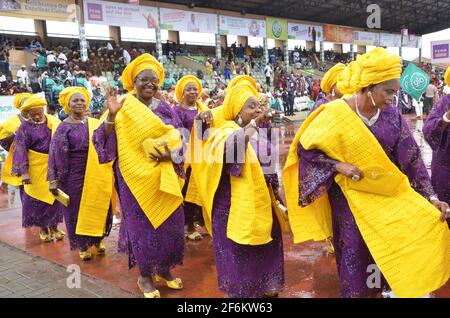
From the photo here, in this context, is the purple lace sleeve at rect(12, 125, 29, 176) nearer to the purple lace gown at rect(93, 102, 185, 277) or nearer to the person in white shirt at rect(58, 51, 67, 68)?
the purple lace gown at rect(93, 102, 185, 277)

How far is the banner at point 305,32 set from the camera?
97.9 ft

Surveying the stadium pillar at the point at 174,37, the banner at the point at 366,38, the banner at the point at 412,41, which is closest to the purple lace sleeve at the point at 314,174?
the stadium pillar at the point at 174,37

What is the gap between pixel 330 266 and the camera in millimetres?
3889

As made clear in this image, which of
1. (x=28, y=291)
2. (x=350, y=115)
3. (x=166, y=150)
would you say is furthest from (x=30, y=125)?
(x=350, y=115)

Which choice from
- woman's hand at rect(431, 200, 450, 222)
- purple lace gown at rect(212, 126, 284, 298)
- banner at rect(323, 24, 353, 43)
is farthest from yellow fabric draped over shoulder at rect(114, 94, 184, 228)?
banner at rect(323, 24, 353, 43)

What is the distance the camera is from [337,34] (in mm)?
33406

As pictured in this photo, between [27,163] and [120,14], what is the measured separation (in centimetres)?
1630

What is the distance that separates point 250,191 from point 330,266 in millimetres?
1456

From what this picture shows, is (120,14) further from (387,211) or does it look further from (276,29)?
(387,211)

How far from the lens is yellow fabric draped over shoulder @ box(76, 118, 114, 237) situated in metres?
4.41

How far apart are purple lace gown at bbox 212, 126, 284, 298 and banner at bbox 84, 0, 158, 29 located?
710 inches

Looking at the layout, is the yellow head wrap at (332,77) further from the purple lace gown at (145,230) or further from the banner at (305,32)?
the banner at (305,32)

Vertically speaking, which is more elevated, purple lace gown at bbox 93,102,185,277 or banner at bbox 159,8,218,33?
banner at bbox 159,8,218,33

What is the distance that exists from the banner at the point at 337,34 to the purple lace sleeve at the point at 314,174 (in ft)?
104
